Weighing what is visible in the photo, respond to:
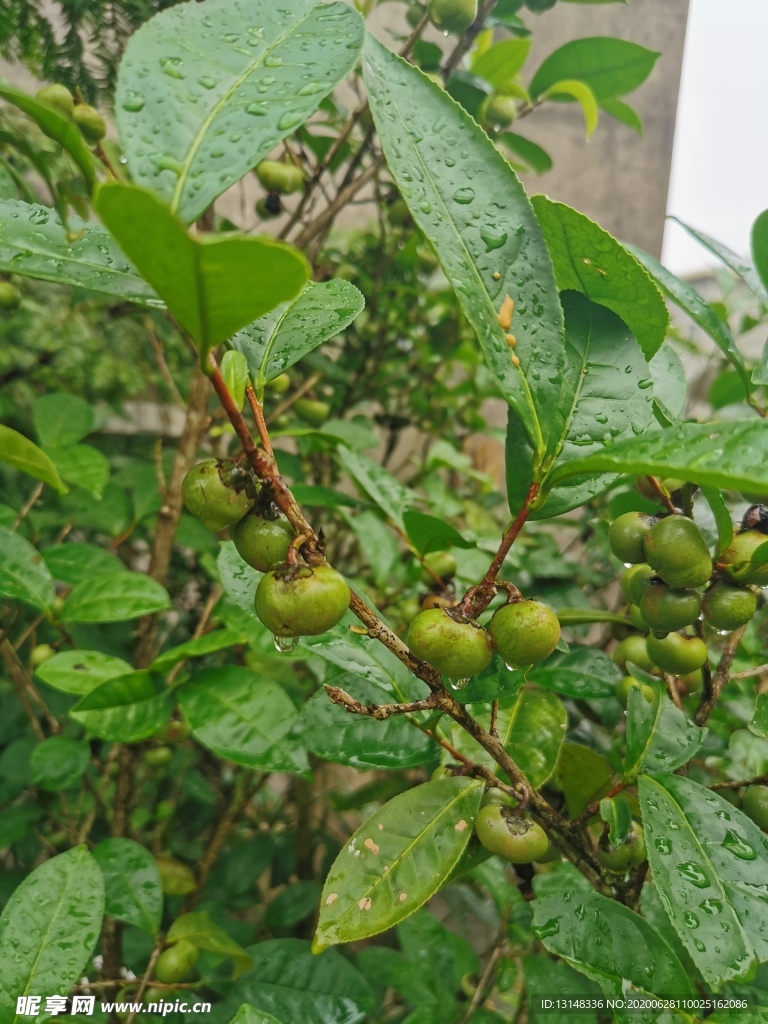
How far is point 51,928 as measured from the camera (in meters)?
0.58

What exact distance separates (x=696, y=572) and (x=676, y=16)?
9.49ft

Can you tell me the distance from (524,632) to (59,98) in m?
0.88

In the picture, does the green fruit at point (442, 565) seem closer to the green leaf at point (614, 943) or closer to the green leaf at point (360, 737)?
the green leaf at point (360, 737)

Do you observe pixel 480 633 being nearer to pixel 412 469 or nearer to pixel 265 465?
pixel 265 465

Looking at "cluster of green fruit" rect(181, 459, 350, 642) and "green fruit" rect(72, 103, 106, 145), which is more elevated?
"green fruit" rect(72, 103, 106, 145)

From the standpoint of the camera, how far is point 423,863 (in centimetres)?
47

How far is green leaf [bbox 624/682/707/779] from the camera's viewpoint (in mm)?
526

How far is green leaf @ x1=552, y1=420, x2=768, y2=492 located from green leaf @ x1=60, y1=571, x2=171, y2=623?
55 centimetres

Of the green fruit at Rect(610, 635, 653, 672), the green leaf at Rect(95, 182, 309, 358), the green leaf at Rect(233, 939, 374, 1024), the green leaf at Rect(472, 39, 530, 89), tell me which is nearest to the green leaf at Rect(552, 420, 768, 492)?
the green leaf at Rect(95, 182, 309, 358)

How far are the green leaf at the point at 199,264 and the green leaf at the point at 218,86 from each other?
0.14ft

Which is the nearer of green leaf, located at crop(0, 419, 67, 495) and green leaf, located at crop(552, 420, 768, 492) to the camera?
green leaf, located at crop(552, 420, 768, 492)

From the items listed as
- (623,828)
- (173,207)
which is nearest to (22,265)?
(173,207)

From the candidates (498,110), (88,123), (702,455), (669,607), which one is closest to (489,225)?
(702,455)

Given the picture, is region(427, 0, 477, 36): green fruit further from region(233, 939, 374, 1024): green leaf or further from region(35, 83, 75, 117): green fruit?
region(233, 939, 374, 1024): green leaf
